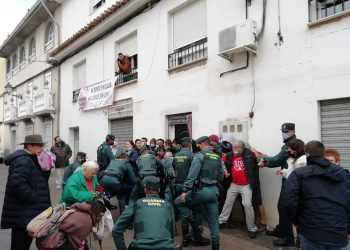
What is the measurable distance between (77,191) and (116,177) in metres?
1.87

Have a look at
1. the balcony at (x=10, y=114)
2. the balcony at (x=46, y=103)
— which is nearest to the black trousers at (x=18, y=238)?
the balcony at (x=46, y=103)

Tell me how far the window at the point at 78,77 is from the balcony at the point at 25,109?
5.36 meters

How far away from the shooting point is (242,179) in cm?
602

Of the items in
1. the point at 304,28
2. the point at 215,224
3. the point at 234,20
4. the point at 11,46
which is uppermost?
the point at 11,46

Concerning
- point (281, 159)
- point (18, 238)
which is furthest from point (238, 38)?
point (18, 238)

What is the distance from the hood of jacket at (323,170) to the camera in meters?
3.07

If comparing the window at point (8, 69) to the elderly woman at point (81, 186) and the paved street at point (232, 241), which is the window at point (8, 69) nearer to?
the paved street at point (232, 241)

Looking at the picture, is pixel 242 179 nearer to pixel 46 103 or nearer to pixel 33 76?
pixel 46 103

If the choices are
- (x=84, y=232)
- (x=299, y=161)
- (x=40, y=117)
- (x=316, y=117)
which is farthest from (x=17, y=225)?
(x=40, y=117)

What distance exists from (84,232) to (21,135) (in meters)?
19.5

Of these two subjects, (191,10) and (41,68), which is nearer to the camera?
(191,10)

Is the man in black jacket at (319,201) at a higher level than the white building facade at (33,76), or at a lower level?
lower

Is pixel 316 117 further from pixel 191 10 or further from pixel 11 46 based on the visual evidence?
pixel 11 46

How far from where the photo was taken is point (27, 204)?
3783 millimetres
